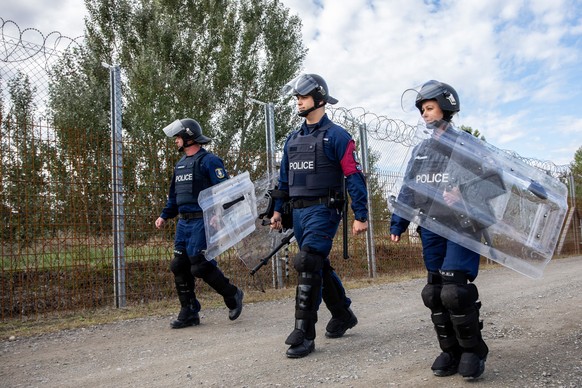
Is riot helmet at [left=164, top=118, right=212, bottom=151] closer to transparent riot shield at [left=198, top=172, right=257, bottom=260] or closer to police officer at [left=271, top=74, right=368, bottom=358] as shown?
transparent riot shield at [left=198, top=172, right=257, bottom=260]

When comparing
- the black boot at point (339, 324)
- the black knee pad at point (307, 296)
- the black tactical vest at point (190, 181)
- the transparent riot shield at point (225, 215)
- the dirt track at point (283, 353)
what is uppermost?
the black tactical vest at point (190, 181)

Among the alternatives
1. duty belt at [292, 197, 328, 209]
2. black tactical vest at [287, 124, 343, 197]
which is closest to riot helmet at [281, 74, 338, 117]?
black tactical vest at [287, 124, 343, 197]

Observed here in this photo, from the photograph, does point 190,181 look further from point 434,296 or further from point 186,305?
point 434,296

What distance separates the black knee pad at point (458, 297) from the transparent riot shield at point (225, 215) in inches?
101

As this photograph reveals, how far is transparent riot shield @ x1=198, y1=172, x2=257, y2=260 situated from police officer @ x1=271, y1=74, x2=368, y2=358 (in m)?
0.84

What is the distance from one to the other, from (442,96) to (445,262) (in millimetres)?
1169

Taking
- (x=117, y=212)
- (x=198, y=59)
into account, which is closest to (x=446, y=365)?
(x=117, y=212)

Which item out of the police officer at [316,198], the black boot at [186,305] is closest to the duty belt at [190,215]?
the black boot at [186,305]

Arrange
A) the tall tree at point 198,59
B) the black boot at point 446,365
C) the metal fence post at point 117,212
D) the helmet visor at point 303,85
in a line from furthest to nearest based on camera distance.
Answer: the tall tree at point 198,59
the metal fence post at point 117,212
the helmet visor at point 303,85
the black boot at point 446,365

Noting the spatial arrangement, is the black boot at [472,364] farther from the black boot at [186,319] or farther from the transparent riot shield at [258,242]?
the black boot at [186,319]

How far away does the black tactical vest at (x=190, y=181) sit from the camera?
5543mm

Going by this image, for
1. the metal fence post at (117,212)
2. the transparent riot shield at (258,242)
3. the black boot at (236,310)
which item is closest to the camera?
the black boot at (236,310)

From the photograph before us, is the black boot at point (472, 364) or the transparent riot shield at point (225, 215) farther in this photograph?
the transparent riot shield at point (225, 215)

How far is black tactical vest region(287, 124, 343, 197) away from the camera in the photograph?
443 centimetres
